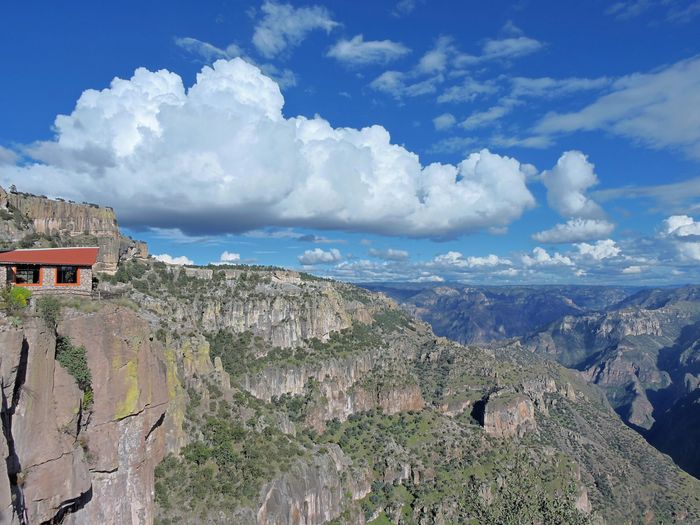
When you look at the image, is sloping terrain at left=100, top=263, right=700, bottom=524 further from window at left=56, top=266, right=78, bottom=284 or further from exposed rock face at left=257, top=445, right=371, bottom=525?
window at left=56, top=266, right=78, bottom=284

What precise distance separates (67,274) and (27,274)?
3264 millimetres

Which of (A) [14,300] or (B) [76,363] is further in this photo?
(B) [76,363]

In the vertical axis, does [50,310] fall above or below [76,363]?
above

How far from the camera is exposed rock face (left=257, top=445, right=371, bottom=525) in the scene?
76.9 m

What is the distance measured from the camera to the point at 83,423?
40.4 meters

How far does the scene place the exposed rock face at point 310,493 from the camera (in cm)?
7688

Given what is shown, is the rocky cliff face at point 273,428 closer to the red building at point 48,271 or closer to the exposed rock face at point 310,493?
the exposed rock face at point 310,493

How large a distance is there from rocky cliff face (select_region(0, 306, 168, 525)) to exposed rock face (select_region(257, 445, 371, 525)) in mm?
28622

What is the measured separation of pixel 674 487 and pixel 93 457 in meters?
207

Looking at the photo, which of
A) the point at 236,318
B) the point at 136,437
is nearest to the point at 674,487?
the point at 236,318

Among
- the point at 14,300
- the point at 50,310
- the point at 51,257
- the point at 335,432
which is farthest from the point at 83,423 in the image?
the point at 335,432

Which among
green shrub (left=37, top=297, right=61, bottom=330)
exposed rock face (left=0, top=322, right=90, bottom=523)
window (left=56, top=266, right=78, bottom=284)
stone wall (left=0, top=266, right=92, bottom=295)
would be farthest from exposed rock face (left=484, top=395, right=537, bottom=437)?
green shrub (left=37, top=297, right=61, bottom=330)

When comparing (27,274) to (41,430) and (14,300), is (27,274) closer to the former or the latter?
(14,300)

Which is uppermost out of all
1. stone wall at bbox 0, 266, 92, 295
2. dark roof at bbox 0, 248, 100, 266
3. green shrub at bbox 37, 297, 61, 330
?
dark roof at bbox 0, 248, 100, 266
